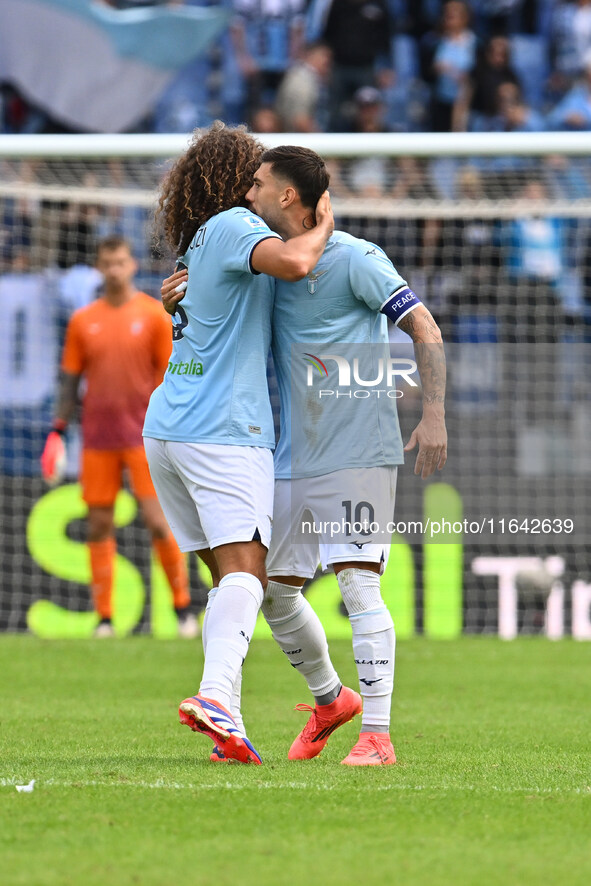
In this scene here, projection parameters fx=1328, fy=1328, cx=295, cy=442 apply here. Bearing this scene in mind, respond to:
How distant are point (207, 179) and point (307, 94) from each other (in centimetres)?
947

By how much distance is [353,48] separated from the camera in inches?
555

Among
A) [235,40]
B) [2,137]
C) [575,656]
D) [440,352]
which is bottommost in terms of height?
[575,656]

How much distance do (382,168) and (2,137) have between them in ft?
12.9

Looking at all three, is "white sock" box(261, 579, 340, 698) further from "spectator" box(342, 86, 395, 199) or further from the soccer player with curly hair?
"spectator" box(342, 86, 395, 199)

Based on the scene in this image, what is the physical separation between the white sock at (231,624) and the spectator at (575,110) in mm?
10007

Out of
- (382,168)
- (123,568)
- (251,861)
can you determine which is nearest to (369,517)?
(251,861)

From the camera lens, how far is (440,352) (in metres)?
4.37

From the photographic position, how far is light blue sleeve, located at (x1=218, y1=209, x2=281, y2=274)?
4164 millimetres

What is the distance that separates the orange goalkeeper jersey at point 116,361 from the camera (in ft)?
29.9

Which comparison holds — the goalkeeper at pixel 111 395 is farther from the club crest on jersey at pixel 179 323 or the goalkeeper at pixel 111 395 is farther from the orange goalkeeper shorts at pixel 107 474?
the club crest on jersey at pixel 179 323

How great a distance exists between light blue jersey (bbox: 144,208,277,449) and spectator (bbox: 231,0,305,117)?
10025 millimetres

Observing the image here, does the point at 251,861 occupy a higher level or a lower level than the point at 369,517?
lower

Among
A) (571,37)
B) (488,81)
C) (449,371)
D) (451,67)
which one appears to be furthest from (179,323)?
(571,37)

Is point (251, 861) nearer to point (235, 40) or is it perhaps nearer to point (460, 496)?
point (460, 496)
